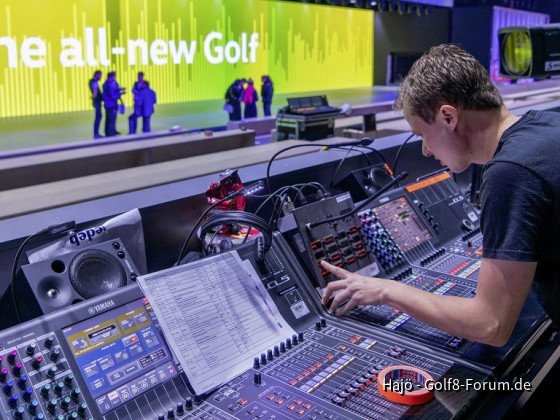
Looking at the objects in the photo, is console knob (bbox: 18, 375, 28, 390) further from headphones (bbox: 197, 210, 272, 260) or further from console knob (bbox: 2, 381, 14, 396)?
headphones (bbox: 197, 210, 272, 260)

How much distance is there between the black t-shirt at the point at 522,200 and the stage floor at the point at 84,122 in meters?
9.71

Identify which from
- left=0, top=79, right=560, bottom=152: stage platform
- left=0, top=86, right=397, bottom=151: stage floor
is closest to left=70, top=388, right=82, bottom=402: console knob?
left=0, top=79, right=560, bottom=152: stage platform

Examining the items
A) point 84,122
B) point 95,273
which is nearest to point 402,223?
point 95,273

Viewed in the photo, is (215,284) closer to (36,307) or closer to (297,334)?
(297,334)

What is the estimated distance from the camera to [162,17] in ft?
46.8

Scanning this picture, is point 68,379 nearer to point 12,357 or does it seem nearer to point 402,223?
point 12,357

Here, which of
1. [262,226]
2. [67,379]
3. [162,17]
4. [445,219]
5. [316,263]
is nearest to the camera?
[67,379]

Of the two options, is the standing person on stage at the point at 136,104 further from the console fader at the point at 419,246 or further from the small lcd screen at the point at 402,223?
the small lcd screen at the point at 402,223

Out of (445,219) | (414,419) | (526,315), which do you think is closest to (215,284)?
(414,419)

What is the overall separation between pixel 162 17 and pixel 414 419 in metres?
14.2

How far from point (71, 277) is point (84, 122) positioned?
12.4 meters

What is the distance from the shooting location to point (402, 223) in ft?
7.02

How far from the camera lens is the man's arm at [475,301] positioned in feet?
4.09

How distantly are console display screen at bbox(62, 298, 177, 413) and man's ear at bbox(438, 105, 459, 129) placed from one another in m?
0.72
